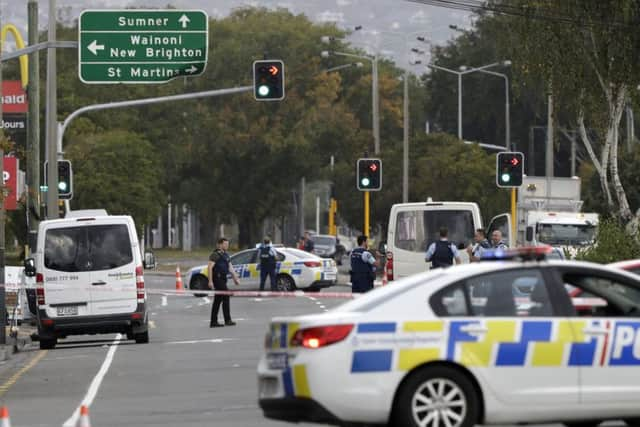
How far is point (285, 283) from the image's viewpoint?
152ft

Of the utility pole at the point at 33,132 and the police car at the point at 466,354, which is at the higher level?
the utility pole at the point at 33,132

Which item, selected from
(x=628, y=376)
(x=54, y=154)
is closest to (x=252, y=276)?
(x=54, y=154)

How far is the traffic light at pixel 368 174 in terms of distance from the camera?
45.1 meters

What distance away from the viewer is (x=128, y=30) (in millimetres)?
33688

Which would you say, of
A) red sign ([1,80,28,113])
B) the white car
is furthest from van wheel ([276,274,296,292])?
red sign ([1,80,28,113])

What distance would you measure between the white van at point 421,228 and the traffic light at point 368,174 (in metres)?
8.96

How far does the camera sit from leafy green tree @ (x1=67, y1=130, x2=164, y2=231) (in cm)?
6838

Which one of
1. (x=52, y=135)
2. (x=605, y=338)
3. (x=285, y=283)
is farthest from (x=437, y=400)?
(x=285, y=283)

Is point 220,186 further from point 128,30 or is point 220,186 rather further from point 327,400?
point 327,400

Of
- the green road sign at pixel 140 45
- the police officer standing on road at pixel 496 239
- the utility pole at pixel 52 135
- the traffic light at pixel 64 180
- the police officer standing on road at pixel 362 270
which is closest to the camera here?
the police officer standing on road at pixel 496 239

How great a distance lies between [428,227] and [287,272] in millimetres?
11268

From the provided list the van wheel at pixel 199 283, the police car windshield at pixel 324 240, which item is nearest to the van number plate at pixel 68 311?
the van wheel at pixel 199 283

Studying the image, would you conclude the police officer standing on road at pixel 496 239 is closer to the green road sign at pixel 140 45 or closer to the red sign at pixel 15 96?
the green road sign at pixel 140 45

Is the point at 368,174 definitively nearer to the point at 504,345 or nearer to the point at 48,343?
the point at 48,343
